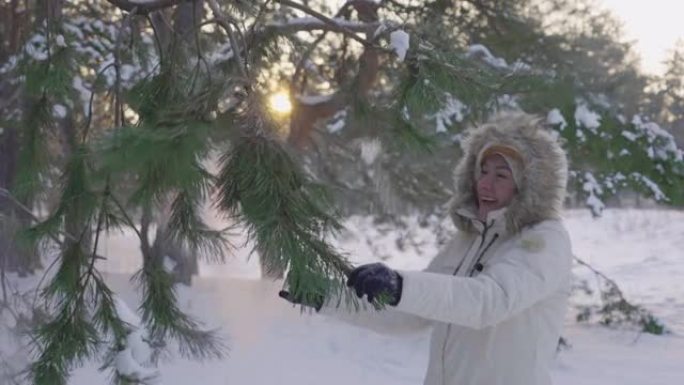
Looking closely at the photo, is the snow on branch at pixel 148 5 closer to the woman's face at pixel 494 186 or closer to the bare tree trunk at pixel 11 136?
the bare tree trunk at pixel 11 136

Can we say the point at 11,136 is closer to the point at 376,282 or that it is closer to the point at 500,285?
the point at 500,285

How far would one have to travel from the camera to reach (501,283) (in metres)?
1.72

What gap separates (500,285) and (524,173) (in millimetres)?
418

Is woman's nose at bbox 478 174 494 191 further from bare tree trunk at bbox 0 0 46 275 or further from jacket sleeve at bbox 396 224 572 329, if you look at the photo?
bare tree trunk at bbox 0 0 46 275

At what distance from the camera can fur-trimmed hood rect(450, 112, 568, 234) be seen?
197cm

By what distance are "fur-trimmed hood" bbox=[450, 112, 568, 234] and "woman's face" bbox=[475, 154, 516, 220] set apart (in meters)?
0.04

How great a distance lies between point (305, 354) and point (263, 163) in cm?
517

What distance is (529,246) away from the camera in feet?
6.04

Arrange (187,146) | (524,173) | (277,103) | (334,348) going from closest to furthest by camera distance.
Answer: (187,146)
(524,173)
(277,103)
(334,348)

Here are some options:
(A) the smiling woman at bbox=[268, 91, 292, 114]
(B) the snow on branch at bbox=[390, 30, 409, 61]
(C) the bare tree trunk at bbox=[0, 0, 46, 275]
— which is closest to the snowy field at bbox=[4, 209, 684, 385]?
(C) the bare tree trunk at bbox=[0, 0, 46, 275]

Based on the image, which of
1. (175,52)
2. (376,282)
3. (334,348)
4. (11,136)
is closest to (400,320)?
(376,282)

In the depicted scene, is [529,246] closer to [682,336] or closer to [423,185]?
[423,185]

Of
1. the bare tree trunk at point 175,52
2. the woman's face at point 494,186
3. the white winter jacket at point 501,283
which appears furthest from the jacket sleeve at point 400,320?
the bare tree trunk at point 175,52

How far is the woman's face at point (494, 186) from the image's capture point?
2.05 meters
